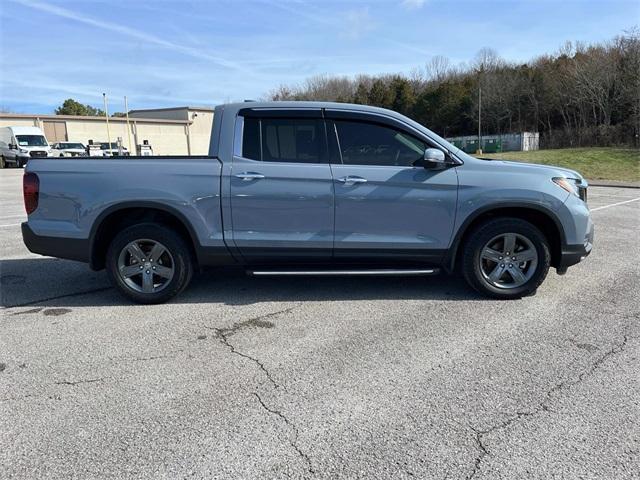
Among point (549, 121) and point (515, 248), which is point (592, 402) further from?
point (549, 121)

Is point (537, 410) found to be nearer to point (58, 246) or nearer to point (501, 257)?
point (501, 257)

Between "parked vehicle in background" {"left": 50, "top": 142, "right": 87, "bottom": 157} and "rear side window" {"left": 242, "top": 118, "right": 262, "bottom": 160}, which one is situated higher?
"parked vehicle in background" {"left": 50, "top": 142, "right": 87, "bottom": 157}

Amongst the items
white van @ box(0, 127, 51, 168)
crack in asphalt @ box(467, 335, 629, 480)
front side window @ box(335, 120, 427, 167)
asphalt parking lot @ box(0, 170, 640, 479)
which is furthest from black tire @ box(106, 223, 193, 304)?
white van @ box(0, 127, 51, 168)

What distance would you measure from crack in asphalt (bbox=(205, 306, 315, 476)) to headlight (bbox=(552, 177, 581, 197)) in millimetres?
2922

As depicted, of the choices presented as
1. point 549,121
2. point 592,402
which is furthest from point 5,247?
point 549,121

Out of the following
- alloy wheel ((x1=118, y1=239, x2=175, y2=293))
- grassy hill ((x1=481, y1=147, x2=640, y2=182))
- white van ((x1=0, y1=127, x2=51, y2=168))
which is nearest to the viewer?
alloy wheel ((x1=118, y1=239, x2=175, y2=293))

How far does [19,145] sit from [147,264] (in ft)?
116

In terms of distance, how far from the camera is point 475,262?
4.90 m

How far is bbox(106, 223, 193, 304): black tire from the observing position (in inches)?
188

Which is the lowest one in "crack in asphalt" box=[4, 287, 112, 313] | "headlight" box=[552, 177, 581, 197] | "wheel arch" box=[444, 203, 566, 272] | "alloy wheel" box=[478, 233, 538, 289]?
"crack in asphalt" box=[4, 287, 112, 313]

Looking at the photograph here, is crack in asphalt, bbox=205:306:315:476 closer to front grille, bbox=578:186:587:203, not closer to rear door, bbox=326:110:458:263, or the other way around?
rear door, bbox=326:110:458:263

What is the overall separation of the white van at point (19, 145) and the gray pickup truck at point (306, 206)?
109 feet

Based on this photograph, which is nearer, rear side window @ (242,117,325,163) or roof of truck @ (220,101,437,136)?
rear side window @ (242,117,325,163)

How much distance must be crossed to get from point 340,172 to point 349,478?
9.67ft
